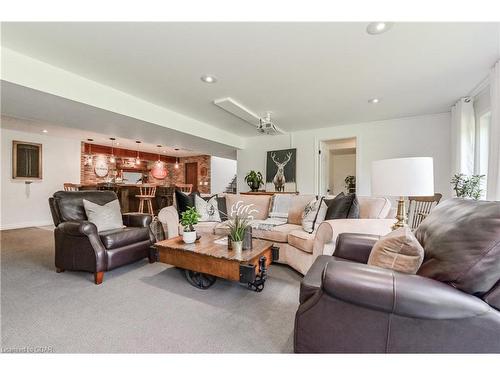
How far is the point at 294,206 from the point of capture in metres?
3.30

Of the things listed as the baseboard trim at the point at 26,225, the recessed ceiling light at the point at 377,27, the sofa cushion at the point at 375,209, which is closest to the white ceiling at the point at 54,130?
the baseboard trim at the point at 26,225

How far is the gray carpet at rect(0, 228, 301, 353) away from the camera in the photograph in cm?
135

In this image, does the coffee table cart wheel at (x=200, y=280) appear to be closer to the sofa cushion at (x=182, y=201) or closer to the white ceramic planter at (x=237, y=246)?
the white ceramic planter at (x=237, y=246)

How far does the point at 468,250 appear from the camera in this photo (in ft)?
3.15

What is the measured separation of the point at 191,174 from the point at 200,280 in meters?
7.44

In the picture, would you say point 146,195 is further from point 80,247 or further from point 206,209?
point 80,247

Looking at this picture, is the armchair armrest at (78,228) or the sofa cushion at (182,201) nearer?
the armchair armrest at (78,228)

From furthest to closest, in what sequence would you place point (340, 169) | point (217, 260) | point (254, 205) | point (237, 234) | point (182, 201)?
point (340, 169)
point (254, 205)
point (182, 201)
point (237, 234)
point (217, 260)

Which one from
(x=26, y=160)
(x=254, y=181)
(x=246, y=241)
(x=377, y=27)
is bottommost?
(x=246, y=241)

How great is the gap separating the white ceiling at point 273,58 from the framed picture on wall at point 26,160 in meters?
4.29

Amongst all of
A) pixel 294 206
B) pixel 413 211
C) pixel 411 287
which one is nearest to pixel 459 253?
pixel 411 287

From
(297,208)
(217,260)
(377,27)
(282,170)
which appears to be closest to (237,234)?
(217,260)

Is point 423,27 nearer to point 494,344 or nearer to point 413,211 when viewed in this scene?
point 494,344

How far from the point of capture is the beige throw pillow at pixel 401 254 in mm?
1084
